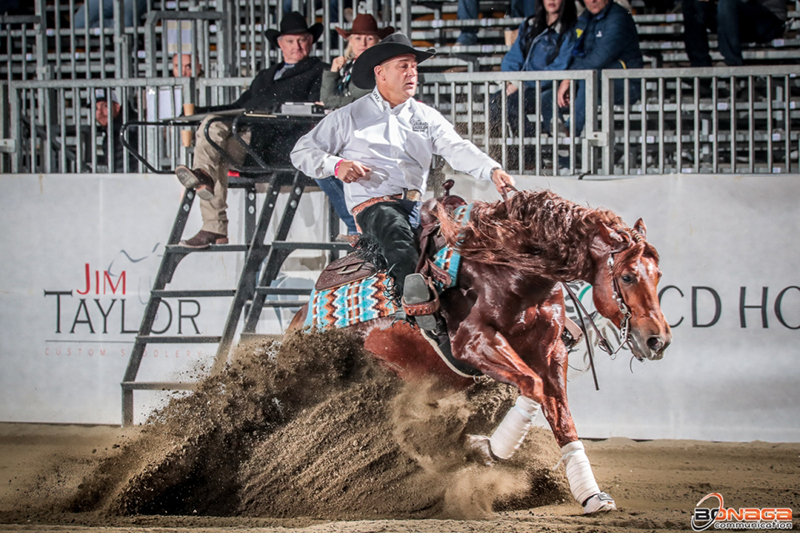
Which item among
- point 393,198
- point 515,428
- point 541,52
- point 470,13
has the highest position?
point 470,13

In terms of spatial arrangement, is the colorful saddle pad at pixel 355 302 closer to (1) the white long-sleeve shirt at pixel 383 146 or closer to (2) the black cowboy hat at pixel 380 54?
(1) the white long-sleeve shirt at pixel 383 146

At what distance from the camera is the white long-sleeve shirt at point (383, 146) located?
3820mm

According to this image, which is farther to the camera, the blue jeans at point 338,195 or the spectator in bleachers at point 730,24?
the spectator in bleachers at point 730,24

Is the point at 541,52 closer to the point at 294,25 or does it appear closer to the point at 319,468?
the point at 294,25

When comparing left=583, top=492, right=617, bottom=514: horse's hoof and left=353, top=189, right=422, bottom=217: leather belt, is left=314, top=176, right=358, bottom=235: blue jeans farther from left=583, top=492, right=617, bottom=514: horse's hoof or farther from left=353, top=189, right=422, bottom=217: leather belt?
left=583, top=492, right=617, bottom=514: horse's hoof

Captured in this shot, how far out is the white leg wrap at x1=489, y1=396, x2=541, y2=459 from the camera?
9.96 ft

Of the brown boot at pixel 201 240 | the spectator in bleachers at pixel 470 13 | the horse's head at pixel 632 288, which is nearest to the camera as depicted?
the horse's head at pixel 632 288

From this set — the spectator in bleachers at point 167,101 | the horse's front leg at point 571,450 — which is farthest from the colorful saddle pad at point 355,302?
the spectator in bleachers at point 167,101

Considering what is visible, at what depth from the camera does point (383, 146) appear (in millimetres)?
3865

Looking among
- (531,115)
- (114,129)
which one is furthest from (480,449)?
(114,129)

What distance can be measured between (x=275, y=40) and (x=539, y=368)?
3245mm

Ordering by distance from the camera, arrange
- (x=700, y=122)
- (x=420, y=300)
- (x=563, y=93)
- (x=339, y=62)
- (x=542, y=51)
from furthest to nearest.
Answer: (x=700, y=122) < (x=542, y=51) < (x=563, y=93) < (x=339, y=62) < (x=420, y=300)

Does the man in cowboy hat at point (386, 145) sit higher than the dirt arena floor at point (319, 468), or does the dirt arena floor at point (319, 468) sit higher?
the man in cowboy hat at point (386, 145)

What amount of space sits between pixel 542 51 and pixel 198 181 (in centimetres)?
251
